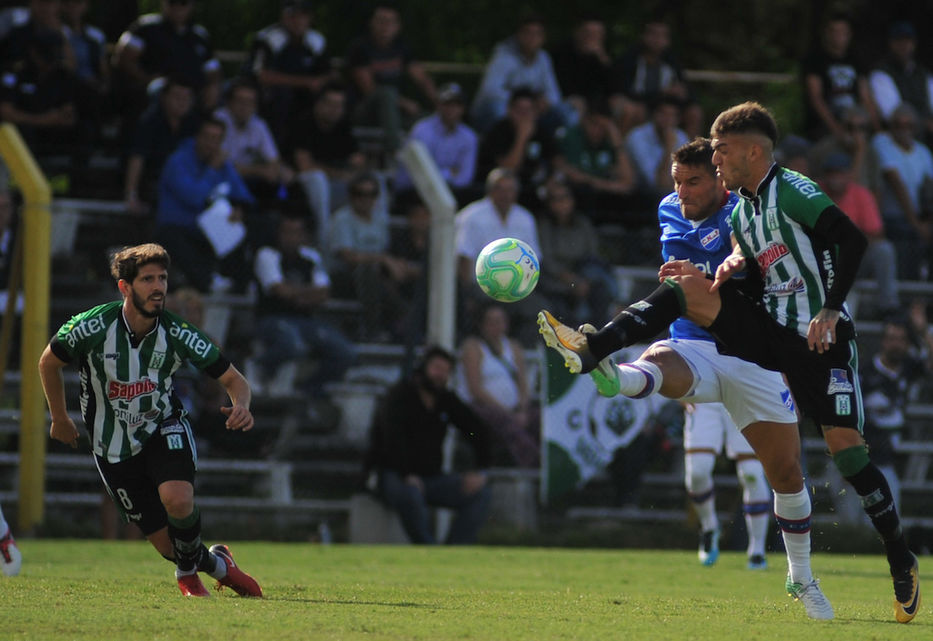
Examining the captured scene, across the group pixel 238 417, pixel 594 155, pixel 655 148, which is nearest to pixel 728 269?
pixel 238 417


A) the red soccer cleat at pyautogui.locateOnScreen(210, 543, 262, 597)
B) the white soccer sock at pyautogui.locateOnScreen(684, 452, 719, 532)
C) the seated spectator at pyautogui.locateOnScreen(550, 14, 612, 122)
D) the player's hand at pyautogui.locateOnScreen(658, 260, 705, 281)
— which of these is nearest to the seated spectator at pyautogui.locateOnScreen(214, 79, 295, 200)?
the seated spectator at pyautogui.locateOnScreen(550, 14, 612, 122)

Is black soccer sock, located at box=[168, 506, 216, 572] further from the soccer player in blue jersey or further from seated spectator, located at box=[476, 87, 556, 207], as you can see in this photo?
seated spectator, located at box=[476, 87, 556, 207]

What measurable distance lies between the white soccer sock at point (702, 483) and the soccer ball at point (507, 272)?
3877 mm

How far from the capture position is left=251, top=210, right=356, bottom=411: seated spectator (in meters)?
12.5

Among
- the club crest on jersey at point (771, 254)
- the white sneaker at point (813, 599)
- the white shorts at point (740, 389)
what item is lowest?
the white sneaker at point (813, 599)

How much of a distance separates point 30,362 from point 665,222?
7.15 metres

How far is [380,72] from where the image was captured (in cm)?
1484

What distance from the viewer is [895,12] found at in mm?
20484

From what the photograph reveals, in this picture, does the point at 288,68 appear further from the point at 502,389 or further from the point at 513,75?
the point at 502,389

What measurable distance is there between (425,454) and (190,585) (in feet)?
18.3

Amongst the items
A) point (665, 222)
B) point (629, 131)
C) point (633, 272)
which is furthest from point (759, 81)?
point (665, 222)

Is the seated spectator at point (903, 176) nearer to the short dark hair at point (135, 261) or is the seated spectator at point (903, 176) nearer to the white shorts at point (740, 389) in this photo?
the white shorts at point (740, 389)

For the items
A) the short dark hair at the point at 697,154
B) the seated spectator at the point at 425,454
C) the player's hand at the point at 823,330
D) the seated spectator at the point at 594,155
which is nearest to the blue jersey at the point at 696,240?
the short dark hair at the point at 697,154

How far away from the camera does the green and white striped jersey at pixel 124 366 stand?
6.98m
